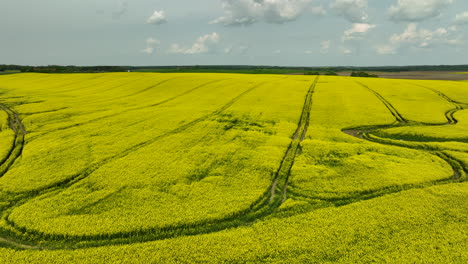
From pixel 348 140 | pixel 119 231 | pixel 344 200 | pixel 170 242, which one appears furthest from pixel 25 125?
pixel 348 140

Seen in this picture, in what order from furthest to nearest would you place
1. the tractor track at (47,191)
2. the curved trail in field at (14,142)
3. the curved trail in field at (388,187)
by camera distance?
the curved trail in field at (14,142) → the curved trail in field at (388,187) → the tractor track at (47,191)

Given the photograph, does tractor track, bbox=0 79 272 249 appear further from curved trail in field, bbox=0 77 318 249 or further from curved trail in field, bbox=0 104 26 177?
curved trail in field, bbox=0 104 26 177

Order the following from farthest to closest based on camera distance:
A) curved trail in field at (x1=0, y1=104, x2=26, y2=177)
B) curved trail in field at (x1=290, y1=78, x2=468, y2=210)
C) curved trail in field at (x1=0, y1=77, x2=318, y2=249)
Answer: curved trail in field at (x1=0, y1=104, x2=26, y2=177), curved trail in field at (x1=290, y1=78, x2=468, y2=210), curved trail in field at (x1=0, y1=77, x2=318, y2=249)

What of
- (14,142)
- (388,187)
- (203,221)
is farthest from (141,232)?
(14,142)

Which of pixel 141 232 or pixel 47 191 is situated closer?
pixel 141 232

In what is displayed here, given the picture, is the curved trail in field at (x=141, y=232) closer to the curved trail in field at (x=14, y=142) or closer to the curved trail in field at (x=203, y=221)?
the curved trail in field at (x=203, y=221)

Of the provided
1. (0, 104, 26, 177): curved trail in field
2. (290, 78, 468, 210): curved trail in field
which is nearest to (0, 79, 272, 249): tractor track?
(0, 104, 26, 177): curved trail in field

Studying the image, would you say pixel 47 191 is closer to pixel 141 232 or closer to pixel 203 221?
pixel 141 232

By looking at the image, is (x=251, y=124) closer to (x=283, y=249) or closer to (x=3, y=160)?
(x=283, y=249)

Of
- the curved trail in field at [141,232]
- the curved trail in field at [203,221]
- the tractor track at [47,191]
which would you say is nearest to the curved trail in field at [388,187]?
the curved trail in field at [203,221]

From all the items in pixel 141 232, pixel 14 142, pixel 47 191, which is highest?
pixel 14 142

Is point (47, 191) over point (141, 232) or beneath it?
over

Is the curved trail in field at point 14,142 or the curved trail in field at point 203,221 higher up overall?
the curved trail in field at point 14,142

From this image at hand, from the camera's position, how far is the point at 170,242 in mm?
10602
